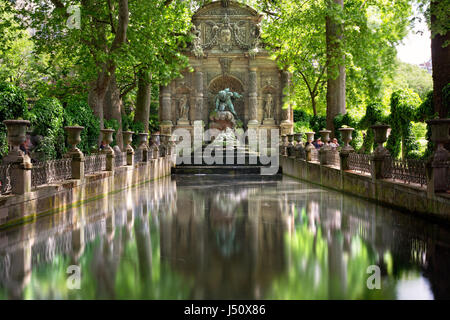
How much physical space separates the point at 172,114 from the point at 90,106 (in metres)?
15.9

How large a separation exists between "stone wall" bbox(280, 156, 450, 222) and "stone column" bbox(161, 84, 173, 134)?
17911 mm

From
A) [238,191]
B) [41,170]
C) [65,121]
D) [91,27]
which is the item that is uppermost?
[91,27]

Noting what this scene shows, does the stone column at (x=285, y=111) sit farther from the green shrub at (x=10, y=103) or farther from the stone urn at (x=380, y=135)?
the stone urn at (x=380, y=135)

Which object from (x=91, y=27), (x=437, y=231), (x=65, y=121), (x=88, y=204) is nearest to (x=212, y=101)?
A: (x=91, y=27)

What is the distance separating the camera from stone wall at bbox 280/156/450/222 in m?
8.97

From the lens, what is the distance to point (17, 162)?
9.31 meters

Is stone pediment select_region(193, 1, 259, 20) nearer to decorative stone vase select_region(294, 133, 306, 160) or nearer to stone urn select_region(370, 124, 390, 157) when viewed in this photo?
decorative stone vase select_region(294, 133, 306, 160)

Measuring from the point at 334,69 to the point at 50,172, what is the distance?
48.2ft

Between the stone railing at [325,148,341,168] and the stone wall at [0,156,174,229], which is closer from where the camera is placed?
the stone wall at [0,156,174,229]

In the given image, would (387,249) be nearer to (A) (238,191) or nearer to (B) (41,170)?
(B) (41,170)

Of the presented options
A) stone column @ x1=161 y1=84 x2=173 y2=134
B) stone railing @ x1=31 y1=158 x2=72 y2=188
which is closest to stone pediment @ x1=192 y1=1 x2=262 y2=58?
stone column @ x1=161 y1=84 x2=173 y2=134

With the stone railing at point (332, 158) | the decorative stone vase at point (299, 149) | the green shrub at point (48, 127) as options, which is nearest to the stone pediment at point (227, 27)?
the decorative stone vase at point (299, 149)

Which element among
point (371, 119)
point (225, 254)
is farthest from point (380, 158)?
point (371, 119)

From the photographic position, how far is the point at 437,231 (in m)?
8.16
